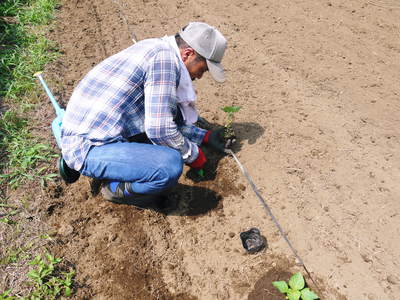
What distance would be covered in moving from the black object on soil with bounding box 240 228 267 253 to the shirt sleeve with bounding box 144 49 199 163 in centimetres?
88

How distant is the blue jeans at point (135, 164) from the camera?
2.43m

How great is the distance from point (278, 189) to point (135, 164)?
1.22m

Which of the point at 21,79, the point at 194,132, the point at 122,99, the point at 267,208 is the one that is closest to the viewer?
the point at 122,99

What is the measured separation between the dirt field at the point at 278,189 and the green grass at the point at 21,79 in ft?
0.80

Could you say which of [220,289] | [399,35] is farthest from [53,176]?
[399,35]

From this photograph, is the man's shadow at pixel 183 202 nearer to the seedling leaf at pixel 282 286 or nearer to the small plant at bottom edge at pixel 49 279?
the small plant at bottom edge at pixel 49 279

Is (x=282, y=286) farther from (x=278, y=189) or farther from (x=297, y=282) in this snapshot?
(x=278, y=189)

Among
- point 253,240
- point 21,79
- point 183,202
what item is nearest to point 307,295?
point 253,240

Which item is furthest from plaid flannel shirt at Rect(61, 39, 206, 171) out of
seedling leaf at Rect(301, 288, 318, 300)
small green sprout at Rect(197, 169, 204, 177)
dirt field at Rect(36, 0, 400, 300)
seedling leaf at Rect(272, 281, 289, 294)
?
seedling leaf at Rect(301, 288, 318, 300)

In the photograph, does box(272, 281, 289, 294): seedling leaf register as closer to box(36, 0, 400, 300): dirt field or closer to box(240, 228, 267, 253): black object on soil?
box(36, 0, 400, 300): dirt field

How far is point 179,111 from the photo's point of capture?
296 centimetres

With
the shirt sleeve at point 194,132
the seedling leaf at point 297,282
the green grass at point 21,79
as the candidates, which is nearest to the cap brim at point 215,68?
the shirt sleeve at point 194,132

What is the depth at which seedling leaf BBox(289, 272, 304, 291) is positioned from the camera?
7.51 ft

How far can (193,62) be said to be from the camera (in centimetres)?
247
